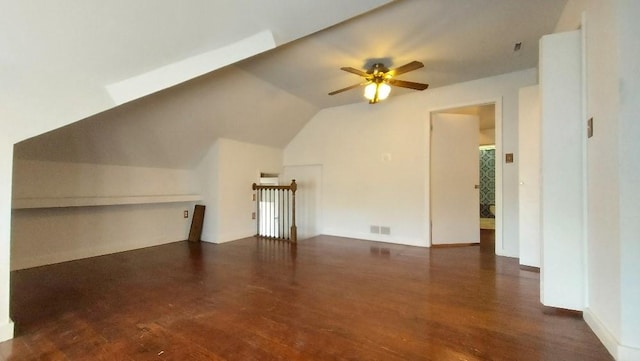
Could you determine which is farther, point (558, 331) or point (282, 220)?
point (282, 220)

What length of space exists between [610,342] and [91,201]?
4922 mm

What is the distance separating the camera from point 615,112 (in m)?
1.52

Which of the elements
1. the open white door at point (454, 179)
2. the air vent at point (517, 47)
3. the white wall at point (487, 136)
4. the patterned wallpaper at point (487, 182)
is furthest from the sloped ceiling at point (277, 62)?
the patterned wallpaper at point (487, 182)

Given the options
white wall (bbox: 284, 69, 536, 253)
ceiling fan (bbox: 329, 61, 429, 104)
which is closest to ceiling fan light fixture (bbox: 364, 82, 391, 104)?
ceiling fan (bbox: 329, 61, 429, 104)

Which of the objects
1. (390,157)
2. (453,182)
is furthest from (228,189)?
(453,182)

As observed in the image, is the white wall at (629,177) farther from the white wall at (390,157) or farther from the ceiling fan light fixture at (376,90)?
the white wall at (390,157)

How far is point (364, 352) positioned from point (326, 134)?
410 cm

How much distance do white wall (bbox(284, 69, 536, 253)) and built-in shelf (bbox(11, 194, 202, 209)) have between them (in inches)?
92.8

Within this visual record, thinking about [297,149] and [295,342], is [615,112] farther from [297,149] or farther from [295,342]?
[297,149]

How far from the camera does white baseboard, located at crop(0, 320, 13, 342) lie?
5.49ft

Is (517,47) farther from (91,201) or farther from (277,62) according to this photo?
(91,201)

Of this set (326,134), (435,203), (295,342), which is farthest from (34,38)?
(435,203)

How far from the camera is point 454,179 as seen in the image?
4352mm

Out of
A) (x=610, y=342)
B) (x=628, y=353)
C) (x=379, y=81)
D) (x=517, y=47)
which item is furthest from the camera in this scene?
(x=379, y=81)
